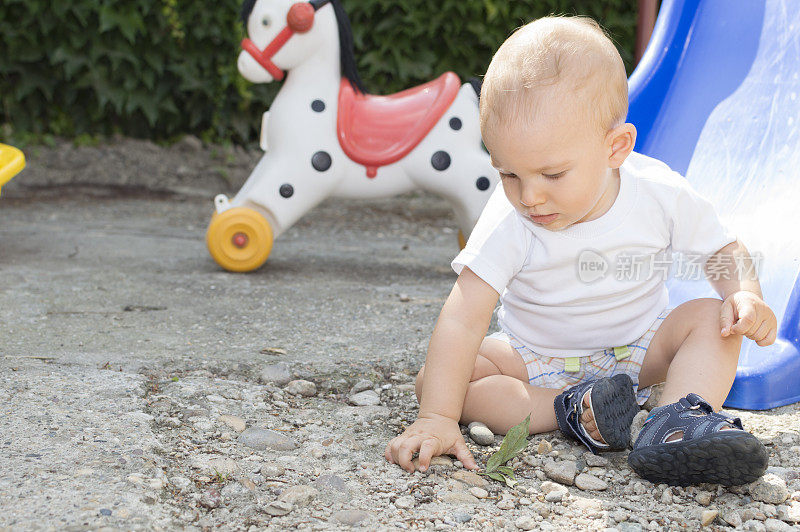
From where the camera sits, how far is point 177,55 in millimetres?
4195

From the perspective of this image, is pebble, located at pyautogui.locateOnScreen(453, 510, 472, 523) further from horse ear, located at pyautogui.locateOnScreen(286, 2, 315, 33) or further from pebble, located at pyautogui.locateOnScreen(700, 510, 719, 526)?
horse ear, located at pyautogui.locateOnScreen(286, 2, 315, 33)

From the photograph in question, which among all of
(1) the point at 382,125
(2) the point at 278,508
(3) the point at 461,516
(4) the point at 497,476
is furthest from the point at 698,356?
(1) the point at 382,125

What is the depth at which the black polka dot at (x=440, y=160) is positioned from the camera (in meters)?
2.53

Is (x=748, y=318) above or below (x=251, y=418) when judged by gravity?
above

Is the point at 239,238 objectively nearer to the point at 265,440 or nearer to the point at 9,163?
the point at 9,163

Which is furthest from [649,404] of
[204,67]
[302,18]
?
[204,67]

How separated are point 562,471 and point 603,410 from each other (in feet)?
0.38

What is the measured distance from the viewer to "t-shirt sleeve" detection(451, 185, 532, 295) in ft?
4.64

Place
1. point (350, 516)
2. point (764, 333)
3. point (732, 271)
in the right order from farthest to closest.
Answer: point (732, 271) < point (764, 333) < point (350, 516)

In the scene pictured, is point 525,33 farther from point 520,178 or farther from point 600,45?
point 520,178

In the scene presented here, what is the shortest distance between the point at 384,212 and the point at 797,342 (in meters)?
2.47

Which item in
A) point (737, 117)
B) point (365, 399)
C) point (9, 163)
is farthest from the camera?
point (9, 163)

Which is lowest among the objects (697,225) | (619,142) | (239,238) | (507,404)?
(239,238)

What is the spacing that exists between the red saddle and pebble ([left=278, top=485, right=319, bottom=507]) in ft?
4.82
